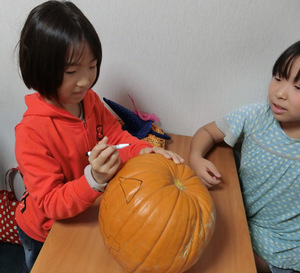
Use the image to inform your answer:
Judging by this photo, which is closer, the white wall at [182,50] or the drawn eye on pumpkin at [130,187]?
the drawn eye on pumpkin at [130,187]

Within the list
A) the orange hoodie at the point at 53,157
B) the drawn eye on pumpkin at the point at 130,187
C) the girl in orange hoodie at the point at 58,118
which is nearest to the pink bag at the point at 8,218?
the orange hoodie at the point at 53,157

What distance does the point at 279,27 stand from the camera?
0.92 metres

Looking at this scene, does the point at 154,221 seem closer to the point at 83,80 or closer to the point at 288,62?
the point at 83,80

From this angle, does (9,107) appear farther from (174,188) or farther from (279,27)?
(279,27)

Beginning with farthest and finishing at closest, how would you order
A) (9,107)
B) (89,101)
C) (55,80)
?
1. (9,107)
2. (89,101)
3. (55,80)

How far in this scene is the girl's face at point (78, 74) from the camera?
655 mm

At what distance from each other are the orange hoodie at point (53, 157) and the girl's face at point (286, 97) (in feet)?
1.47

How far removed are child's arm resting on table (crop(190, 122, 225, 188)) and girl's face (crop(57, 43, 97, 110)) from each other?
49 centimetres

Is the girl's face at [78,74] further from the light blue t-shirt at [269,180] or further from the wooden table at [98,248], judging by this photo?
the light blue t-shirt at [269,180]

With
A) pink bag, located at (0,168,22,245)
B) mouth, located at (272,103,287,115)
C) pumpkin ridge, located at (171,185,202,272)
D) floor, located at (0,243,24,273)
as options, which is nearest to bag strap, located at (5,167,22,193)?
pink bag, located at (0,168,22,245)

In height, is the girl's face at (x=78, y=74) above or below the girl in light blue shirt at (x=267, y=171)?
above

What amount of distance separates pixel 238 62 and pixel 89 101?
0.59 m

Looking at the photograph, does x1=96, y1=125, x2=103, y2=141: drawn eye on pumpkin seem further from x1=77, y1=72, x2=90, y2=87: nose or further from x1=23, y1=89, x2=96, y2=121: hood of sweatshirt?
x1=77, y1=72, x2=90, y2=87: nose

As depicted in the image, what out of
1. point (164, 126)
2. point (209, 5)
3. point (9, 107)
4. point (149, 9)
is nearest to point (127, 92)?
point (164, 126)
